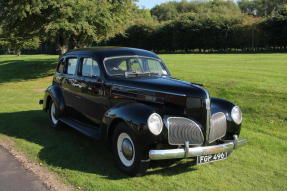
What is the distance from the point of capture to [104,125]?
548cm

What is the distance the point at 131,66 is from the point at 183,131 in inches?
78.6

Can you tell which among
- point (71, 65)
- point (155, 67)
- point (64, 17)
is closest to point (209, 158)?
point (155, 67)

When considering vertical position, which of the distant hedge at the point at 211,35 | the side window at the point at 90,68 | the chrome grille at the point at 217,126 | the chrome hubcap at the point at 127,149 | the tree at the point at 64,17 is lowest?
the chrome hubcap at the point at 127,149

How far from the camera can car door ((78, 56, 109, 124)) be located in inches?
242

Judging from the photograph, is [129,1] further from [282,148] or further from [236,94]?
[282,148]

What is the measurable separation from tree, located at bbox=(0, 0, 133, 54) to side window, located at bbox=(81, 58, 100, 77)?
11461 mm

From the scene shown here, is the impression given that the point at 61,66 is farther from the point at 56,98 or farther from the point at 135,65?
the point at 135,65

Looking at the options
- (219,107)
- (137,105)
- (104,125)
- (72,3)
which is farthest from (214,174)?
(72,3)

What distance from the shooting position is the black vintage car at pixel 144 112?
4734 mm

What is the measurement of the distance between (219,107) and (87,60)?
2.92 meters

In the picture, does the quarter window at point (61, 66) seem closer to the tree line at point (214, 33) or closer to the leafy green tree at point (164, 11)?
the tree line at point (214, 33)

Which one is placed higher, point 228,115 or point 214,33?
point 214,33

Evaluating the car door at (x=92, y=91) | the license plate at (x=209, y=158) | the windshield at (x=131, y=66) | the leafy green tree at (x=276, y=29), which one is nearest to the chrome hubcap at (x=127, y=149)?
the license plate at (x=209, y=158)

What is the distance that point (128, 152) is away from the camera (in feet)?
16.4
